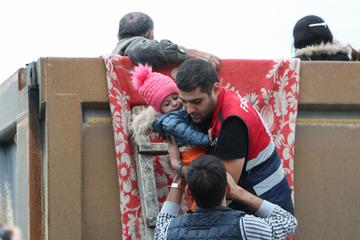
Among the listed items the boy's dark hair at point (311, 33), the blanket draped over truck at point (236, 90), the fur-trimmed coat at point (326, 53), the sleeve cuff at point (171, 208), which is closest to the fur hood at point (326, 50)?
the fur-trimmed coat at point (326, 53)

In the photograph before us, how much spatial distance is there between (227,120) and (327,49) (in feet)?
4.39

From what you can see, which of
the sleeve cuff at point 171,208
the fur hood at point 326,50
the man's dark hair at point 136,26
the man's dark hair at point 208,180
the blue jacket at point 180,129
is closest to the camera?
the man's dark hair at point 208,180

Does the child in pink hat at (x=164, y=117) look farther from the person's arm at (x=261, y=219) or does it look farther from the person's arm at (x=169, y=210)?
the person's arm at (x=261, y=219)

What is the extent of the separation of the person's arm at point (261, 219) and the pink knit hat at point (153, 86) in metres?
0.57

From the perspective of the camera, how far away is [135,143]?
15.9 ft

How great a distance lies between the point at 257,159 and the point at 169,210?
0.42m

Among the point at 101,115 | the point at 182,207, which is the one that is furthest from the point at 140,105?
the point at 182,207

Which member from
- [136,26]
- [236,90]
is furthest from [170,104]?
[136,26]

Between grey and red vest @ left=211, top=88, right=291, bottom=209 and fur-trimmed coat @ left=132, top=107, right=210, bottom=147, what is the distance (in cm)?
9

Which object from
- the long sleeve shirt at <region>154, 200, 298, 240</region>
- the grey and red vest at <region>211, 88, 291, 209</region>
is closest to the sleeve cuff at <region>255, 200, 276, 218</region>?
the long sleeve shirt at <region>154, 200, 298, 240</region>

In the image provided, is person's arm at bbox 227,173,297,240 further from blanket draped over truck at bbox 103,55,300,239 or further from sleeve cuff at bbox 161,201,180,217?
blanket draped over truck at bbox 103,55,300,239

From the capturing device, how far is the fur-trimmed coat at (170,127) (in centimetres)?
445

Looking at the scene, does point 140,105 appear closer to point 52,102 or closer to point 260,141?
point 52,102

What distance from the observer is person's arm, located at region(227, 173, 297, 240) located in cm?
396
